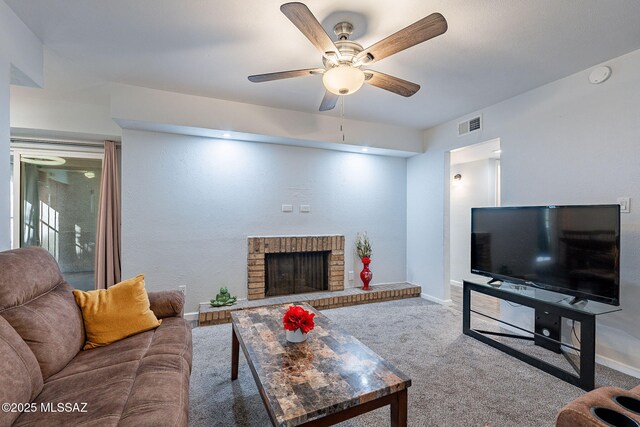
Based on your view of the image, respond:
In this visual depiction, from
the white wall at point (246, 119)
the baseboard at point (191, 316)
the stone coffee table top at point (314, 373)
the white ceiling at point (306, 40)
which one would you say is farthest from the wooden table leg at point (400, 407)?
the white wall at point (246, 119)

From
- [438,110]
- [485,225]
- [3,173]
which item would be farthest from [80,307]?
[438,110]

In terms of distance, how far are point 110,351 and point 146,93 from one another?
256 centimetres

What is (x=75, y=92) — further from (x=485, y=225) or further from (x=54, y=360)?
(x=485, y=225)

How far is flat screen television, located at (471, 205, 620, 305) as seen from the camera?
2180 millimetres

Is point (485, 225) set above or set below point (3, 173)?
below

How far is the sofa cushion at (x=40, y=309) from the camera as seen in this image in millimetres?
1424

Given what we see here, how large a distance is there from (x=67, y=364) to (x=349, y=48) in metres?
Result: 2.49

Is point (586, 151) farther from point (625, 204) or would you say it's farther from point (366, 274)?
point (366, 274)

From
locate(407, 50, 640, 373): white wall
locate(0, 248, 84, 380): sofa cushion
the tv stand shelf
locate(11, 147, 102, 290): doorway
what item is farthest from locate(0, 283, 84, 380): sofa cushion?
locate(407, 50, 640, 373): white wall

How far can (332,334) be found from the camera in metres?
1.90

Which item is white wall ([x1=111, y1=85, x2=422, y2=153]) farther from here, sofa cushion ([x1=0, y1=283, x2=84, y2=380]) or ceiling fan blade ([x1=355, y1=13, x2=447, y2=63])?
sofa cushion ([x1=0, y1=283, x2=84, y2=380])

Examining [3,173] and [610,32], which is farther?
[610,32]

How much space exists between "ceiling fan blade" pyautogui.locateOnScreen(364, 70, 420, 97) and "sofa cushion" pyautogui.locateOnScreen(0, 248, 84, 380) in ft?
7.92

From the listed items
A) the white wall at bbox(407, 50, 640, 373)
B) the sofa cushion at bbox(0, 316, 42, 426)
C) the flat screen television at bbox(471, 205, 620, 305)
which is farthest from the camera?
the white wall at bbox(407, 50, 640, 373)
